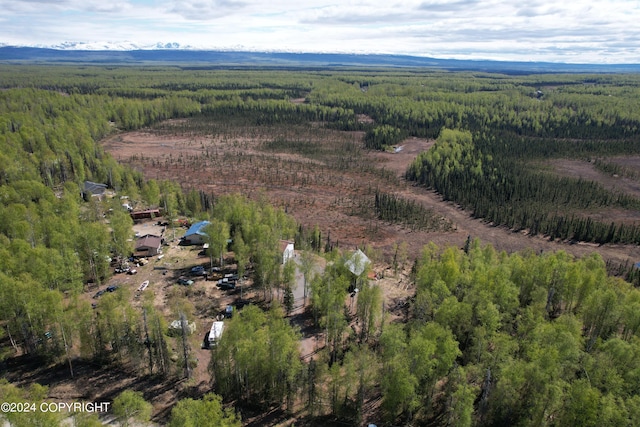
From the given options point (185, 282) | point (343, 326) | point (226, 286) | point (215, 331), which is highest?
point (343, 326)

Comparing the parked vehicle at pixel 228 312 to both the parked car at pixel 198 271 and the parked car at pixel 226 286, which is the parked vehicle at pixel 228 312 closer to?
the parked car at pixel 226 286

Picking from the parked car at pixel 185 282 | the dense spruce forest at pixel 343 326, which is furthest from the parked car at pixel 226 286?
the parked car at pixel 185 282

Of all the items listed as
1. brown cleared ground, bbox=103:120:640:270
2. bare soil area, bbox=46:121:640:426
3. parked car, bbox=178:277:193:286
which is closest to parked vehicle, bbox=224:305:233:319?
bare soil area, bbox=46:121:640:426

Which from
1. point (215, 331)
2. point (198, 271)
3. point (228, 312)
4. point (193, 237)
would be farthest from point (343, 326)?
point (193, 237)

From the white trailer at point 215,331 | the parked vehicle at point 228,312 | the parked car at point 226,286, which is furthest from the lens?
the parked car at point 226,286

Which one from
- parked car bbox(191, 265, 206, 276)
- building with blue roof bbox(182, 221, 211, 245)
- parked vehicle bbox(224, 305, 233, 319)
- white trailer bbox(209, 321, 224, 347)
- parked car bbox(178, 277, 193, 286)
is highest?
building with blue roof bbox(182, 221, 211, 245)

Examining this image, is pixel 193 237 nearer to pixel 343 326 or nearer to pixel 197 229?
pixel 197 229

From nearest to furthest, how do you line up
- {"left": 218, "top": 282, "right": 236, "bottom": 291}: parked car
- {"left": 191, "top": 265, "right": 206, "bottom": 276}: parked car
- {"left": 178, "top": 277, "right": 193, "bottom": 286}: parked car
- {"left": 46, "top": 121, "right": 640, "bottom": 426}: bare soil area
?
{"left": 46, "top": 121, "right": 640, "bottom": 426}: bare soil area
{"left": 178, "top": 277, "right": 193, "bottom": 286}: parked car
{"left": 218, "top": 282, "right": 236, "bottom": 291}: parked car
{"left": 191, "top": 265, "right": 206, "bottom": 276}: parked car

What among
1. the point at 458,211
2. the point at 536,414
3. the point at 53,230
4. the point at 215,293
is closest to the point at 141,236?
the point at 53,230

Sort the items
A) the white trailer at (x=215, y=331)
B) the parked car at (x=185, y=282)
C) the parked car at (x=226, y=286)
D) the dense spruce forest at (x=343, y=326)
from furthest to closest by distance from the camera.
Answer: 1. the parked car at (x=226, y=286)
2. the parked car at (x=185, y=282)
3. the white trailer at (x=215, y=331)
4. the dense spruce forest at (x=343, y=326)

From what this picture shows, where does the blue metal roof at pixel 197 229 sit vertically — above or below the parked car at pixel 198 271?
above

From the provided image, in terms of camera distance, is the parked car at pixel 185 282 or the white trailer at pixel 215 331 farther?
the parked car at pixel 185 282

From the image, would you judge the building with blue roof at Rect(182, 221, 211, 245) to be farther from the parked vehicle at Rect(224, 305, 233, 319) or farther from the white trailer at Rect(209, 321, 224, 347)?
the white trailer at Rect(209, 321, 224, 347)
